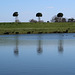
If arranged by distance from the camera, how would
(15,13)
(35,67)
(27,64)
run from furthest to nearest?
(15,13) < (27,64) < (35,67)

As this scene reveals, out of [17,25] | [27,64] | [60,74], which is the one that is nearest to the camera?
[60,74]

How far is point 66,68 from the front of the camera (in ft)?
45.6

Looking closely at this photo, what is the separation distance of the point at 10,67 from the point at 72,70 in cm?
360

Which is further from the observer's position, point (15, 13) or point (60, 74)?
point (15, 13)

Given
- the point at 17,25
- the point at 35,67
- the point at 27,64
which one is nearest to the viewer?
the point at 35,67

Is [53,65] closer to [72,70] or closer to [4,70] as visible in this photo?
[72,70]

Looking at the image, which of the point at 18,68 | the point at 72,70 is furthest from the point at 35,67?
the point at 72,70

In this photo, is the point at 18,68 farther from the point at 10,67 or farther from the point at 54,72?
the point at 54,72

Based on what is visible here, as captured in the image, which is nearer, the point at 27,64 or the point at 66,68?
the point at 66,68

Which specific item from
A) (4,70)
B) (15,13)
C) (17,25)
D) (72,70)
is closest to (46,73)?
(72,70)

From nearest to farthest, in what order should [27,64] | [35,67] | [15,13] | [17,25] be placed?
[35,67] → [27,64] → [17,25] → [15,13]

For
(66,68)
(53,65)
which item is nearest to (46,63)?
(53,65)

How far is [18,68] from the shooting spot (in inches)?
559

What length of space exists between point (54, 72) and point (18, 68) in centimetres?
225
